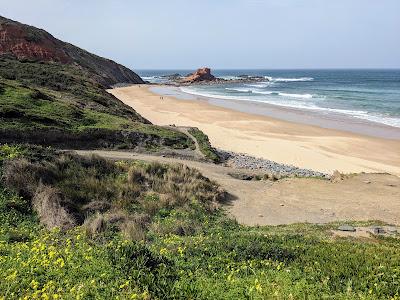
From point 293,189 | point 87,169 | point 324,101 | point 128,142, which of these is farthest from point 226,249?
point 324,101

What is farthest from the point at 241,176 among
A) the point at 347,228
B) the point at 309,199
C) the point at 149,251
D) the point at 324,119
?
the point at 324,119

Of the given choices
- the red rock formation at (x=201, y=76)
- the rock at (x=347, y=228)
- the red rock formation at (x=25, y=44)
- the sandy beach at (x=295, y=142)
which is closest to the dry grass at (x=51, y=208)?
the rock at (x=347, y=228)

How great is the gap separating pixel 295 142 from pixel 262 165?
31.2 ft

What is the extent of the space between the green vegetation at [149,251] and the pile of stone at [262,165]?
9196 millimetres

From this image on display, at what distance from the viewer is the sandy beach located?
92.8ft

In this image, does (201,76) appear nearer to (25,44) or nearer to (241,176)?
(25,44)

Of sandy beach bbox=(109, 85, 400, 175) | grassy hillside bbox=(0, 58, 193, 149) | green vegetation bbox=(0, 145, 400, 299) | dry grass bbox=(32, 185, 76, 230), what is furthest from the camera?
sandy beach bbox=(109, 85, 400, 175)

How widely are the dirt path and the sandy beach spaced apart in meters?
6.45

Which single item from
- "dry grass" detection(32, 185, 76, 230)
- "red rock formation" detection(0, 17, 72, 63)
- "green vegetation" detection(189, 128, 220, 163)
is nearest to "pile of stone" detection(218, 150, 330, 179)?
"green vegetation" detection(189, 128, 220, 163)

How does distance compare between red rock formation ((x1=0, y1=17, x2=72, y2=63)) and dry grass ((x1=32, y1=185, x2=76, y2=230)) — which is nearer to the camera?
dry grass ((x1=32, y1=185, x2=76, y2=230))

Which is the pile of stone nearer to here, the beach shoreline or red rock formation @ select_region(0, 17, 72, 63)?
the beach shoreline

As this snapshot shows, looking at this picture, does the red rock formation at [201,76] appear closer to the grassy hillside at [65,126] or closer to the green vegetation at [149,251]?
the grassy hillside at [65,126]

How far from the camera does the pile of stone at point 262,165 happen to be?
24505mm

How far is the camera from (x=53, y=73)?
136 ft
